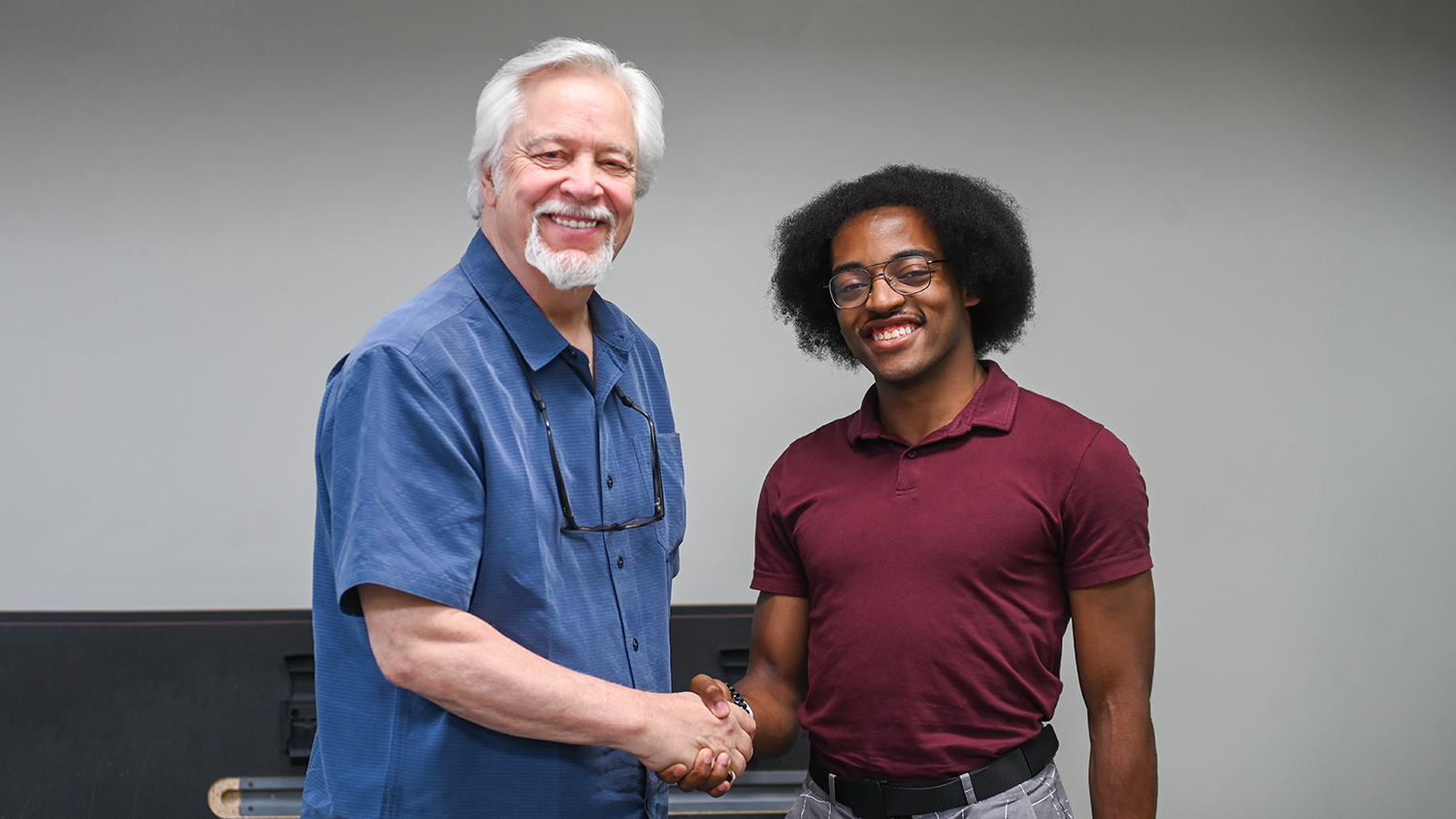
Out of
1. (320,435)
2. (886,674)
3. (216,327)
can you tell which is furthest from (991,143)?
(216,327)

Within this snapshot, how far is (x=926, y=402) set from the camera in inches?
78.4

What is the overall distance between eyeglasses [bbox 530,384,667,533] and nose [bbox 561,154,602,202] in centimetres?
31

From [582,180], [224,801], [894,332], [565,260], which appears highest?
[582,180]

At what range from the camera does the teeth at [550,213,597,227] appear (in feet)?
5.31

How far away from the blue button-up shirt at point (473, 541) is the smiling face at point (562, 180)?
8 cm

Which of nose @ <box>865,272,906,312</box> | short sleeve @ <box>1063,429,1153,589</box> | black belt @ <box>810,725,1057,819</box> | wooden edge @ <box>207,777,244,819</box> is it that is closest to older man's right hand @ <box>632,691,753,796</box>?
black belt @ <box>810,725,1057,819</box>

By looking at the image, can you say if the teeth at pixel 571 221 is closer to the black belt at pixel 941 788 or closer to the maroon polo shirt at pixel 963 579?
the maroon polo shirt at pixel 963 579

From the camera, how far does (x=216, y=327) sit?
2855 mm

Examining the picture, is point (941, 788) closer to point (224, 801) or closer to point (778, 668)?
point (778, 668)

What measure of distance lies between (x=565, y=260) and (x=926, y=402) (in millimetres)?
785

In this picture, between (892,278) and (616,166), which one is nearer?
(616,166)

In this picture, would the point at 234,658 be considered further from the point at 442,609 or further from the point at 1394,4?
the point at 1394,4

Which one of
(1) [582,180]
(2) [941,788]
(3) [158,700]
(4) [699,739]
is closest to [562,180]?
(1) [582,180]

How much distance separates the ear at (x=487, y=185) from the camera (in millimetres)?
1682
